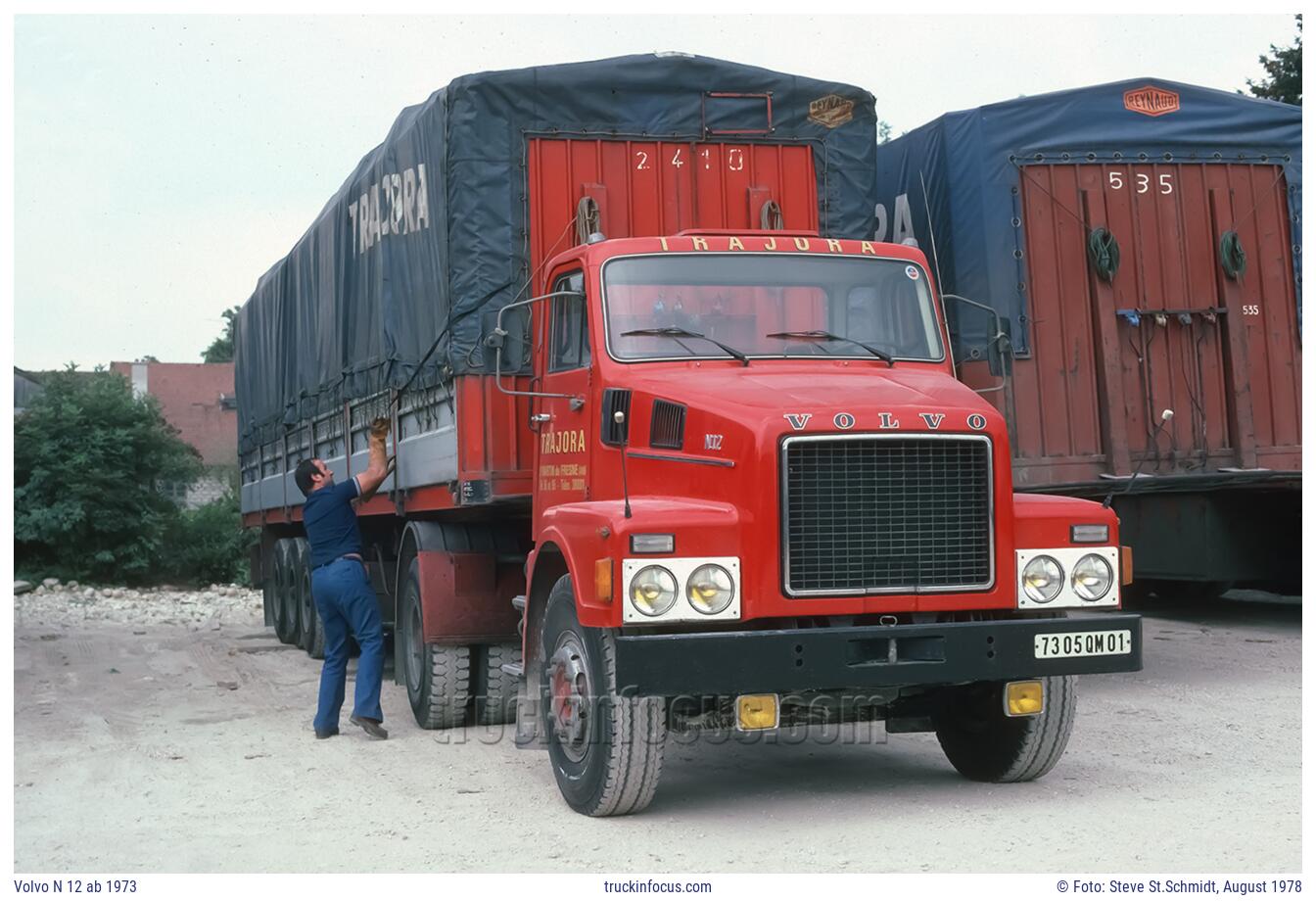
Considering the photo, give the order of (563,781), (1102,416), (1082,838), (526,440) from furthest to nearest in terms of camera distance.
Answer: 1. (1102,416)
2. (526,440)
3. (563,781)
4. (1082,838)

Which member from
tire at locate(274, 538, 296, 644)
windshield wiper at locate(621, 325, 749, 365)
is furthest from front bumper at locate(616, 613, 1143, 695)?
tire at locate(274, 538, 296, 644)

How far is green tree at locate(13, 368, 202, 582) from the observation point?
30.1m

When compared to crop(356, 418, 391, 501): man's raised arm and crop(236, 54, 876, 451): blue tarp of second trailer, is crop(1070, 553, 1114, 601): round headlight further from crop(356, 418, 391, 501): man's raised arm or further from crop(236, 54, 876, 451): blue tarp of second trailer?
crop(356, 418, 391, 501): man's raised arm

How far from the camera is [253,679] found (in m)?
12.8

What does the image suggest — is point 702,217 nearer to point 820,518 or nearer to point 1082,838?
point 820,518

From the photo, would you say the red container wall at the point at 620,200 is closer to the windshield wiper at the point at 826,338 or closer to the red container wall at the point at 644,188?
the red container wall at the point at 644,188

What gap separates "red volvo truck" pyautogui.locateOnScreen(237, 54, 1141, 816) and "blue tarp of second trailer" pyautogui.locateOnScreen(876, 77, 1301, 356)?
190cm

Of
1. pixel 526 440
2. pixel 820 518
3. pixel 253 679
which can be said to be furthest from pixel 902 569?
pixel 253 679

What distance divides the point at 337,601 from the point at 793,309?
3.46 meters

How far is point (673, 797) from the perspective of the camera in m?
7.30

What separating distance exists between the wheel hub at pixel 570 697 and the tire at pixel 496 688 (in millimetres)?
2495

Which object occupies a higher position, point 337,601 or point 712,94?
point 712,94

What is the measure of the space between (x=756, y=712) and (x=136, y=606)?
1951 centimetres

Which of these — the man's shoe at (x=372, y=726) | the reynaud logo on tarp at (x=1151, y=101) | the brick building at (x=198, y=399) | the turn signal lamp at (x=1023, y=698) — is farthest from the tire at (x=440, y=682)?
the brick building at (x=198, y=399)
